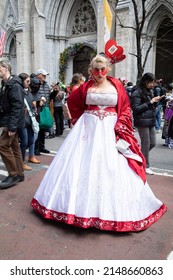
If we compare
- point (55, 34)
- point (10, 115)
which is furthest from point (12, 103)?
point (55, 34)

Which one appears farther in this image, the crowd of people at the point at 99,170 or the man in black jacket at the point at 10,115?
the man in black jacket at the point at 10,115

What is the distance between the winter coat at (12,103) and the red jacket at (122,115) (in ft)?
3.03

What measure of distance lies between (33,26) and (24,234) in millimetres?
18701

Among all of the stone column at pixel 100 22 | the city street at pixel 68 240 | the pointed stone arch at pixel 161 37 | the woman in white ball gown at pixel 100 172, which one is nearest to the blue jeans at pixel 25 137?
the city street at pixel 68 240

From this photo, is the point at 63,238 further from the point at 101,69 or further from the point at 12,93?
the point at 12,93

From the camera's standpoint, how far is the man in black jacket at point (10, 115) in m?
3.90

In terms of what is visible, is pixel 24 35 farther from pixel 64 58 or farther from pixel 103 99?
pixel 103 99

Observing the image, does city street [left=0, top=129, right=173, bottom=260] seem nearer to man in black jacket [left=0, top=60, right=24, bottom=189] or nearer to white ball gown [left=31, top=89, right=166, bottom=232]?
white ball gown [left=31, top=89, right=166, bottom=232]

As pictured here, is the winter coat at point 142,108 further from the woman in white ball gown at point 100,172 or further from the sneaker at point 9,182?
the sneaker at point 9,182

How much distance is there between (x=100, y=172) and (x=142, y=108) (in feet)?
7.22

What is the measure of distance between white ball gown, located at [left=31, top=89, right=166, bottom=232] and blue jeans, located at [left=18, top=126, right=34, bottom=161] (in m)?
1.93

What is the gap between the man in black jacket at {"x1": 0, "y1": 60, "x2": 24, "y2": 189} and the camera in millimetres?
3902

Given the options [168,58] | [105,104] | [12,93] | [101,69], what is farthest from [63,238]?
[168,58]

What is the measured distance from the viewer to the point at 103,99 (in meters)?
3.13
